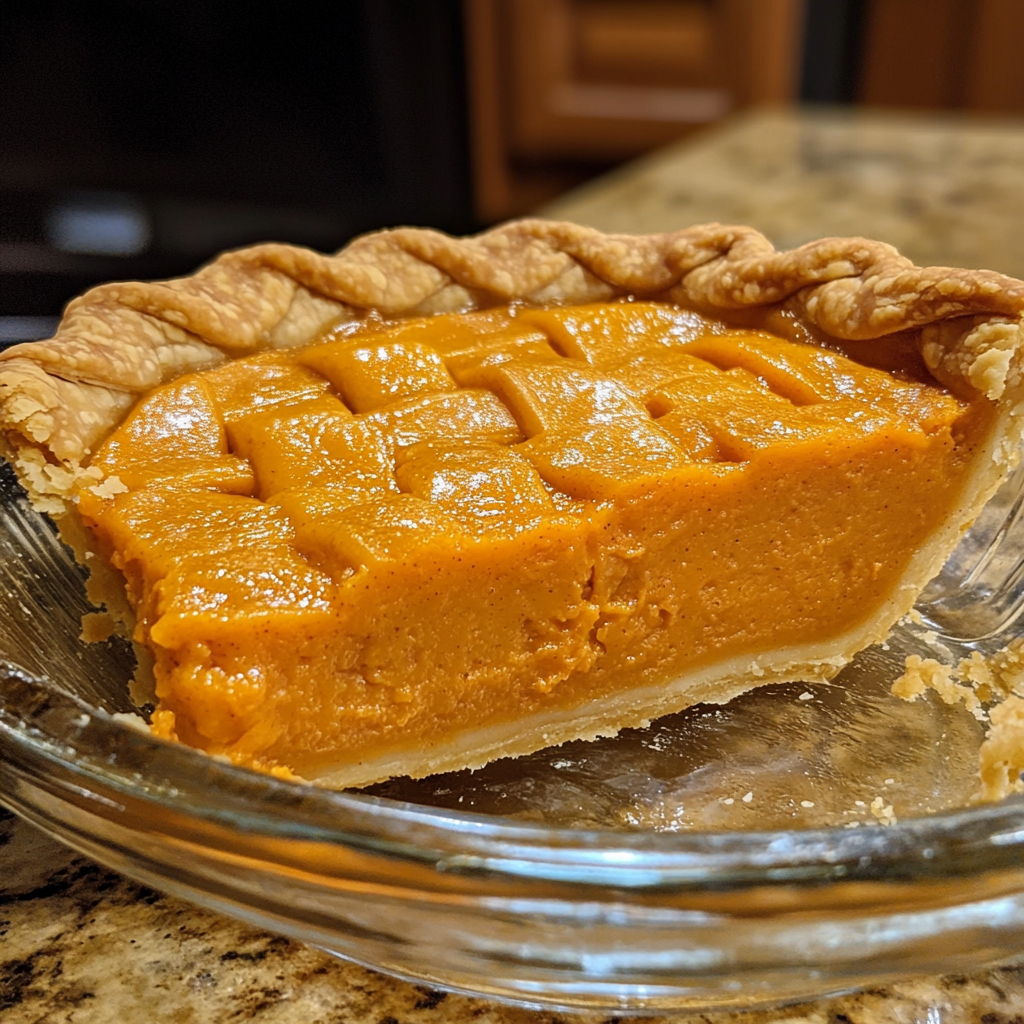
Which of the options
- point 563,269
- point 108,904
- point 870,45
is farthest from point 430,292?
point 870,45

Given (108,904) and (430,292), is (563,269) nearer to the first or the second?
(430,292)

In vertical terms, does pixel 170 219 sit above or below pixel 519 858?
below

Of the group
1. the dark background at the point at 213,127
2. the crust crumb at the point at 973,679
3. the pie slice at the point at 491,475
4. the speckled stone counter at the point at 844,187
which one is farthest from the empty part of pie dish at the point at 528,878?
the speckled stone counter at the point at 844,187

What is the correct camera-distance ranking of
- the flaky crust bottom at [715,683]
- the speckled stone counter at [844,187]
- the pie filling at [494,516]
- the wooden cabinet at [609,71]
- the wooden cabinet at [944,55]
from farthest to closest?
the wooden cabinet at [944,55], the wooden cabinet at [609,71], the speckled stone counter at [844,187], the flaky crust bottom at [715,683], the pie filling at [494,516]

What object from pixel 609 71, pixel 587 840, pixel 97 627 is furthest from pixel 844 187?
pixel 587 840

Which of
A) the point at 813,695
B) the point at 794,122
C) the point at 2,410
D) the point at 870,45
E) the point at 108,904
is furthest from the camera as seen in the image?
the point at 870,45

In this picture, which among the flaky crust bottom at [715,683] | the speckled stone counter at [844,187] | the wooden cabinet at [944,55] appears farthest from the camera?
the wooden cabinet at [944,55]

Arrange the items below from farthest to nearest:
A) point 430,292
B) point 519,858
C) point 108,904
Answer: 1. point 430,292
2. point 108,904
3. point 519,858

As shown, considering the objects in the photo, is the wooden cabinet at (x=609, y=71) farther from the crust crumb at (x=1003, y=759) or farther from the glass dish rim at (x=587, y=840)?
the glass dish rim at (x=587, y=840)
